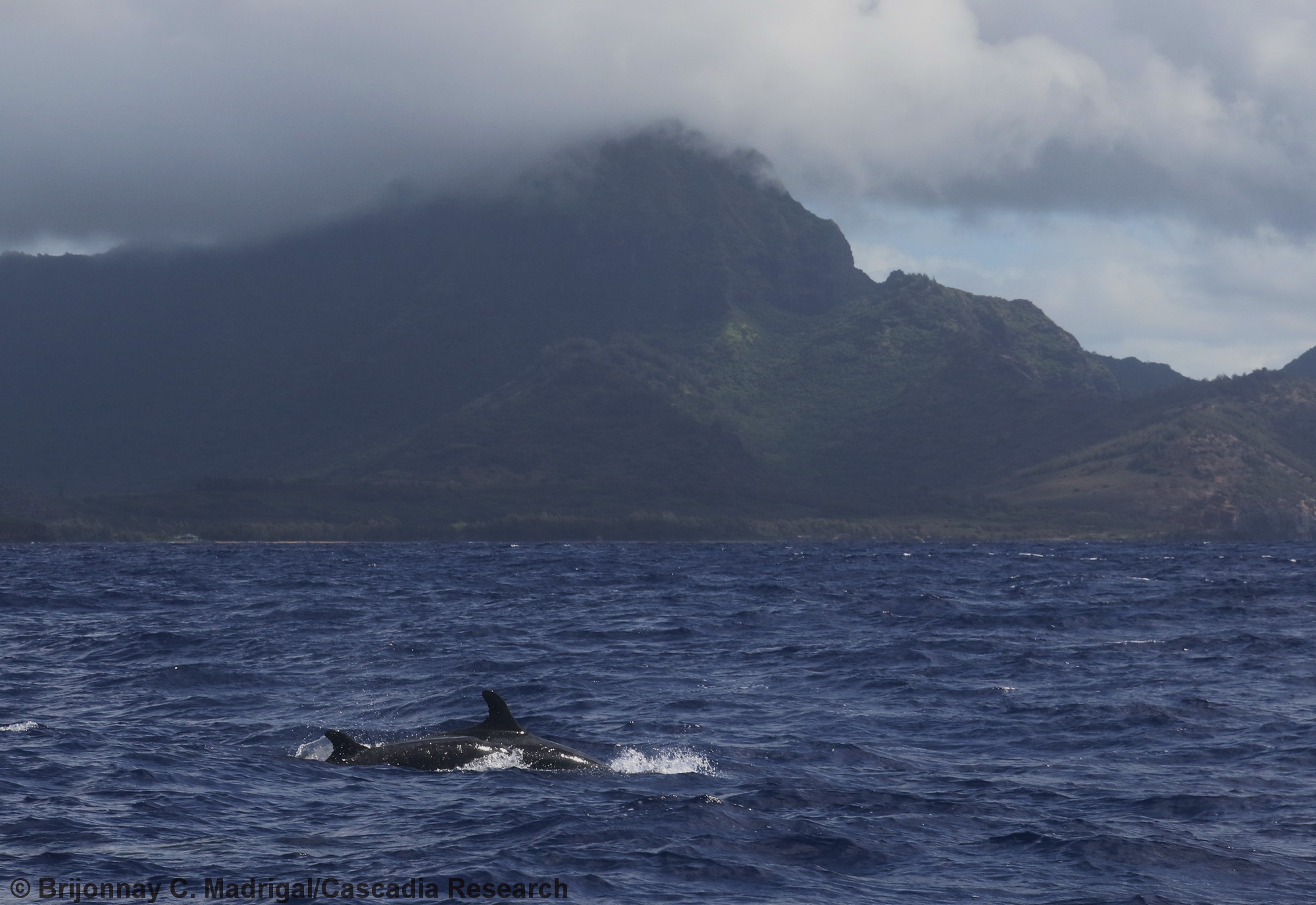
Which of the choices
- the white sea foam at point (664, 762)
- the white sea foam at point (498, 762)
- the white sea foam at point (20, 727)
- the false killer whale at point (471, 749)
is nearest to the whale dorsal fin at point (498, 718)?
the false killer whale at point (471, 749)

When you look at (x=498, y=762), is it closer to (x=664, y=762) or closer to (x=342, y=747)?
(x=342, y=747)

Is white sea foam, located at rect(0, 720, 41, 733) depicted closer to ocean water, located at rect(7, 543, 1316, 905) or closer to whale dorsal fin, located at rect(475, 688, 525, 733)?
ocean water, located at rect(7, 543, 1316, 905)

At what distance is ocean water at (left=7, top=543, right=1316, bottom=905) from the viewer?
63.4 feet

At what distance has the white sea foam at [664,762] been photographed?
84.5 feet

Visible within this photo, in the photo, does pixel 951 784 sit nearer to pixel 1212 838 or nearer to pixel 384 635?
pixel 1212 838

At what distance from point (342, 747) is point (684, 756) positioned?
6.06 m

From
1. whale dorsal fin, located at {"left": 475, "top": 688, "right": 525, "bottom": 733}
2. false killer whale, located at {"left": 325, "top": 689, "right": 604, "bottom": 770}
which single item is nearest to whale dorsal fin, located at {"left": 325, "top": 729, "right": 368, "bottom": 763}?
false killer whale, located at {"left": 325, "top": 689, "right": 604, "bottom": 770}

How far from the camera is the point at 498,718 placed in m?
27.1

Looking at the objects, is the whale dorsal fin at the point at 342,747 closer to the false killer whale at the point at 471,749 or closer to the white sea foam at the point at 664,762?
the false killer whale at the point at 471,749

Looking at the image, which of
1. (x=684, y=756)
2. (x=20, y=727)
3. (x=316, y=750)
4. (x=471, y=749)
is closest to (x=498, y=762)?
(x=471, y=749)

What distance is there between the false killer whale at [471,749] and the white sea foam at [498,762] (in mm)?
42

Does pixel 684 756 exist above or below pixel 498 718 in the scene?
below

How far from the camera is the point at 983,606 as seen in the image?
203 ft

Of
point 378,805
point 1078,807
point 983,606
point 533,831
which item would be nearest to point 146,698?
point 378,805
